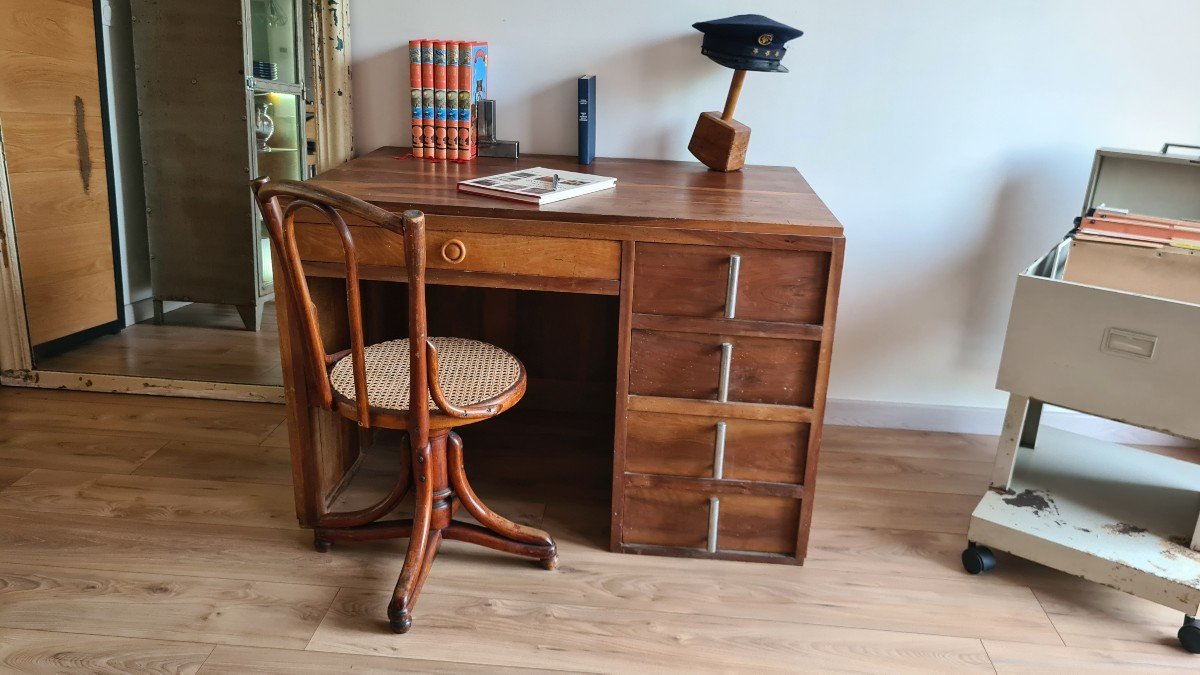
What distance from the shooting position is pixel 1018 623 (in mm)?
1646

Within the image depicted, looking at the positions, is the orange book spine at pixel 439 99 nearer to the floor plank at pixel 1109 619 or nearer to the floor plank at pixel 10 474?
the floor plank at pixel 10 474

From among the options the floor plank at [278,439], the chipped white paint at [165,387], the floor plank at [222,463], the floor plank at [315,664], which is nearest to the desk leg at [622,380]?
the floor plank at [315,664]

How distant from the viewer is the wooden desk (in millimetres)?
1627

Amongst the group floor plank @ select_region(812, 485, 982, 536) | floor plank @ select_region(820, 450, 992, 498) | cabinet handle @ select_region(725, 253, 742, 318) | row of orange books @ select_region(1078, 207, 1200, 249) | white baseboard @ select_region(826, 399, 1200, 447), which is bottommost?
floor plank @ select_region(812, 485, 982, 536)

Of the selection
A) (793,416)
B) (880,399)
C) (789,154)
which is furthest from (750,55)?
(880,399)

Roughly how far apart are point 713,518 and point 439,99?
3.96 feet

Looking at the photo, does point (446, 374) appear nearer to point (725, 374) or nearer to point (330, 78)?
point (725, 374)

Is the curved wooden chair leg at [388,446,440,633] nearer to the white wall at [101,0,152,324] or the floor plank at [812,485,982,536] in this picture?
the floor plank at [812,485,982,536]

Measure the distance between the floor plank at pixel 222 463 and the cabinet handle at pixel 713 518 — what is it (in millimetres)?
1026

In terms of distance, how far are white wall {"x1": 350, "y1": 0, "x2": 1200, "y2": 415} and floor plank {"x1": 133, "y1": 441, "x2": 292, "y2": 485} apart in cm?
90

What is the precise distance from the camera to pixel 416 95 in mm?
2105

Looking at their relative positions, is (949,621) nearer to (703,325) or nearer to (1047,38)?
(703,325)

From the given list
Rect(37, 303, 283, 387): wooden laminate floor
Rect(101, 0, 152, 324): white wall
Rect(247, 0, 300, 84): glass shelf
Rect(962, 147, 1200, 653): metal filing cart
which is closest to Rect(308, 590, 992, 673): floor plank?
Rect(962, 147, 1200, 653): metal filing cart

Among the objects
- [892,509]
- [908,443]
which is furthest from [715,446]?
[908,443]
